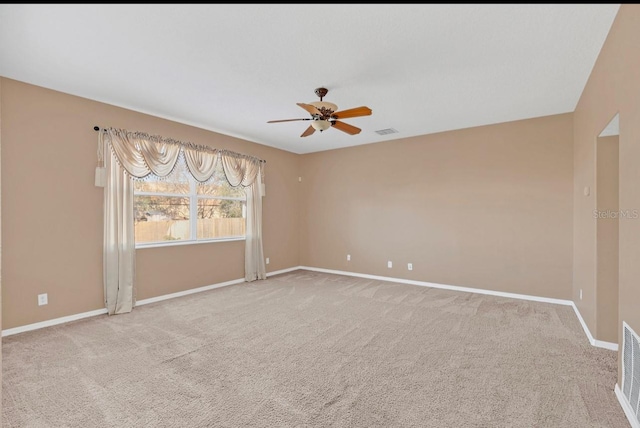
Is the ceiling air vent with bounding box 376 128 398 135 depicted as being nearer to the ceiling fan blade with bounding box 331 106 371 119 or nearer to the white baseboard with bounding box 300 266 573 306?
the ceiling fan blade with bounding box 331 106 371 119

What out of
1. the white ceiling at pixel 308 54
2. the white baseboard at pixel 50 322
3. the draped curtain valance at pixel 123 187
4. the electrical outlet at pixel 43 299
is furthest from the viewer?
the draped curtain valance at pixel 123 187

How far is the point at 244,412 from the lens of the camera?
222cm

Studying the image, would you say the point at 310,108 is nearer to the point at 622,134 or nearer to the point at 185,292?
the point at 622,134

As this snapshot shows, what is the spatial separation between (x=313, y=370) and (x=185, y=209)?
3.44 meters

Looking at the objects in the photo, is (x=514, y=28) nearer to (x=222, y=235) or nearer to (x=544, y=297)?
(x=544, y=297)

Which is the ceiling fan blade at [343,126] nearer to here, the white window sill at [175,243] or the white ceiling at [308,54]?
the white ceiling at [308,54]

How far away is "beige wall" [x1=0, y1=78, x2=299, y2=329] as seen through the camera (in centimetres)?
347

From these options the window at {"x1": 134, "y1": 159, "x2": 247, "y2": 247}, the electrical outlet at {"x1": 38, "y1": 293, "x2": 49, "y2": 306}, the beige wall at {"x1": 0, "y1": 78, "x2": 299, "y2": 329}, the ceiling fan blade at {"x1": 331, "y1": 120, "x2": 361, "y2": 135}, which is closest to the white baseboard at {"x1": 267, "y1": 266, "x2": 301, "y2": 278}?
the window at {"x1": 134, "y1": 159, "x2": 247, "y2": 247}

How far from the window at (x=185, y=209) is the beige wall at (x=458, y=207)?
1968 millimetres

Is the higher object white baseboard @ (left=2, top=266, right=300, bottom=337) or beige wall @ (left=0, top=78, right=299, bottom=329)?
beige wall @ (left=0, top=78, right=299, bottom=329)

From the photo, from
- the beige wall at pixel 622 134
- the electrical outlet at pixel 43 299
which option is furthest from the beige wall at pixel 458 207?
the electrical outlet at pixel 43 299

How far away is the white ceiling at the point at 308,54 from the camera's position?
7.92 ft

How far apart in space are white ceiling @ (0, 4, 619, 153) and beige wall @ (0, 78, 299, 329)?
238mm

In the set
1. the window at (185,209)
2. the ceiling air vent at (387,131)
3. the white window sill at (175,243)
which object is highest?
the ceiling air vent at (387,131)
